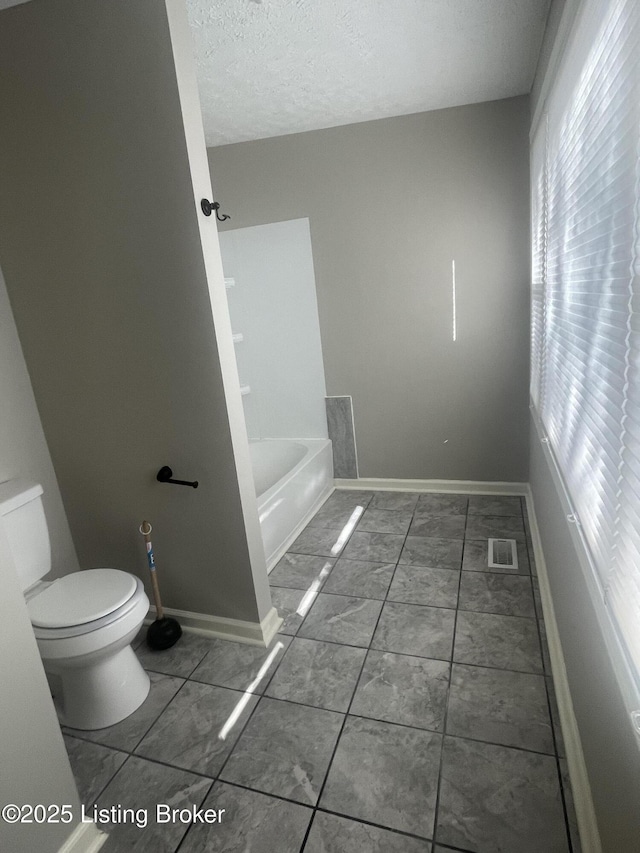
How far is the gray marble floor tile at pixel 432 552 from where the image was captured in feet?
8.52

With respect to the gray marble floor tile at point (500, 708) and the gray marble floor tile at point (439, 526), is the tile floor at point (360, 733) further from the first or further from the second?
the gray marble floor tile at point (439, 526)

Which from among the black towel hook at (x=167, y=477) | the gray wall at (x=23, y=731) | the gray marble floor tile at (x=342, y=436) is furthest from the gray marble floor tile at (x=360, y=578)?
the gray wall at (x=23, y=731)

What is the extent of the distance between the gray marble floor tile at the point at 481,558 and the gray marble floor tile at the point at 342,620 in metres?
0.58

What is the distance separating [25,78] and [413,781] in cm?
266

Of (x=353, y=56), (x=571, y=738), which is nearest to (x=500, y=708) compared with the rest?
(x=571, y=738)

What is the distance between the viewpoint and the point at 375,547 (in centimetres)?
281

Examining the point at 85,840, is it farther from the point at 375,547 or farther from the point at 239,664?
the point at 375,547

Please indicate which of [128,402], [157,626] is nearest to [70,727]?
[157,626]

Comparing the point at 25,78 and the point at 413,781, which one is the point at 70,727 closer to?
the point at 413,781

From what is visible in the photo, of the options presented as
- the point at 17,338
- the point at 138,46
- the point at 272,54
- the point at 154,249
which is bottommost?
the point at 17,338

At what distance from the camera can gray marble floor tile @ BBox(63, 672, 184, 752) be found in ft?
5.53

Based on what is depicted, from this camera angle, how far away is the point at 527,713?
5.33 ft

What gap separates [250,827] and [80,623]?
808 mm

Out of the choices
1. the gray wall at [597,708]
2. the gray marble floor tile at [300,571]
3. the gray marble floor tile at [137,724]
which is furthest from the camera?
the gray marble floor tile at [300,571]
